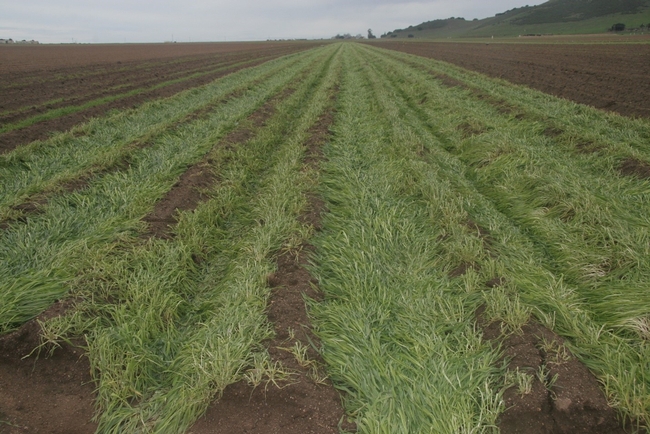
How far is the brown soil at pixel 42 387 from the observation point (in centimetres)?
239

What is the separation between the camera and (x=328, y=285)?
3709 millimetres

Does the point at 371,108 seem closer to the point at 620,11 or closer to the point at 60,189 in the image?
the point at 60,189

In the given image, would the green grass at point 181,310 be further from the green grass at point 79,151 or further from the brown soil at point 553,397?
the green grass at point 79,151

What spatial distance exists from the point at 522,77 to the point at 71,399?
20.5 meters

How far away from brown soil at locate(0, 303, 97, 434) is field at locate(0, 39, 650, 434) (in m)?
0.01

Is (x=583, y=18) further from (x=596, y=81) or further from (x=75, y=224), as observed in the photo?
(x=75, y=224)

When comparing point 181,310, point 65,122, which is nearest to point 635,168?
point 181,310

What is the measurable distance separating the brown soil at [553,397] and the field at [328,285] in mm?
12

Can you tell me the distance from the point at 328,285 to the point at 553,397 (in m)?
2.04

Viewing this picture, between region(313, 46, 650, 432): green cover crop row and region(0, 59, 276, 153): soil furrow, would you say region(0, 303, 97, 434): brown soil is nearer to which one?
region(313, 46, 650, 432): green cover crop row

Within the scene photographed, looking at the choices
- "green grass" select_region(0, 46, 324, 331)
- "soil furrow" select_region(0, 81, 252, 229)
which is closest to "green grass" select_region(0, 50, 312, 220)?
"soil furrow" select_region(0, 81, 252, 229)

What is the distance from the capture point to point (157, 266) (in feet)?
12.7

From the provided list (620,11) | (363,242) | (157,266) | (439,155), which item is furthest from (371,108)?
(620,11)

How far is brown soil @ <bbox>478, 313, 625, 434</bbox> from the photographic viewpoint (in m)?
2.27
